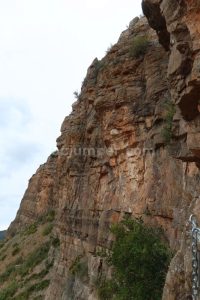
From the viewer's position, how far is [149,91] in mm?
14180

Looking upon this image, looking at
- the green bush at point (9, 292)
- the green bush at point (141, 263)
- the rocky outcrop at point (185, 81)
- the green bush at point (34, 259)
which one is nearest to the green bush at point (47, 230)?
the green bush at point (34, 259)

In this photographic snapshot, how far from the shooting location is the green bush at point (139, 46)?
14.9 metres

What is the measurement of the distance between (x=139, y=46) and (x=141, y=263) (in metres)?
7.48

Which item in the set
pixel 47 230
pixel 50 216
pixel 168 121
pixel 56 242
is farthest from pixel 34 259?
pixel 168 121

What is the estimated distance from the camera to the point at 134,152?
48.5 feet

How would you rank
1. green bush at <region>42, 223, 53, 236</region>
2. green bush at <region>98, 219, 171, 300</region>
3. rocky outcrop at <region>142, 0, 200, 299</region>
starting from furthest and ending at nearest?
green bush at <region>42, 223, 53, 236</region>, green bush at <region>98, 219, 171, 300</region>, rocky outcrop at <region>142, 0, 200, 299</region>

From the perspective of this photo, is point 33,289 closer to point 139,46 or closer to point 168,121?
point 139,46

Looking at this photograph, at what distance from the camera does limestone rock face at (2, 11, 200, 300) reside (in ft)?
27.3

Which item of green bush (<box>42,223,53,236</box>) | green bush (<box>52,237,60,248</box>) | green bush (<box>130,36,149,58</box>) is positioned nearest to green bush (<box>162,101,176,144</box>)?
green bush (<box>130,36,149,58</box>)

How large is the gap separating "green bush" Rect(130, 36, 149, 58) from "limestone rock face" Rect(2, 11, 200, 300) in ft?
0.57

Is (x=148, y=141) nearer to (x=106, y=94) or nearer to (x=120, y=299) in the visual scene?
(x=106, y=94)

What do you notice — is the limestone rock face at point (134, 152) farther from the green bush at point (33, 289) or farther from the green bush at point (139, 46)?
the green bush at point (33, 289)

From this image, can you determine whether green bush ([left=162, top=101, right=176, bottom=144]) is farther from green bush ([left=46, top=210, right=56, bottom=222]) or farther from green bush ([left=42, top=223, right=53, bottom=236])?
green bush ([left=46, top=210, right=56, bottom=222])

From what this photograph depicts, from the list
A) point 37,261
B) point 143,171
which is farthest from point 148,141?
point 37,261
